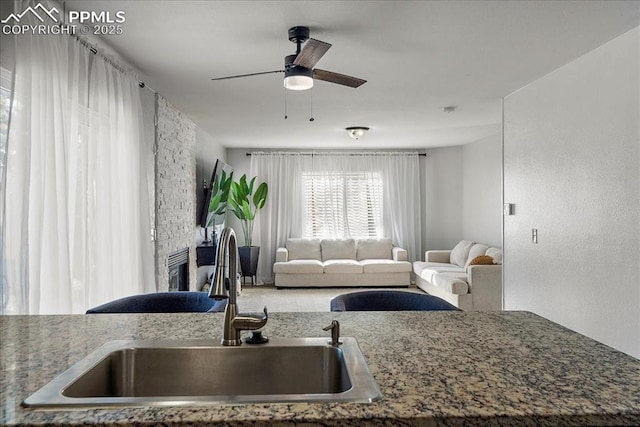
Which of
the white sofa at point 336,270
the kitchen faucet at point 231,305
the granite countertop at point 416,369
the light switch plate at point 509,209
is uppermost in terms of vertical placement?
the light switch plate at point 509,209

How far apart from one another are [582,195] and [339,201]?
17.2ft

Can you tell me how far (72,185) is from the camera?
260cm

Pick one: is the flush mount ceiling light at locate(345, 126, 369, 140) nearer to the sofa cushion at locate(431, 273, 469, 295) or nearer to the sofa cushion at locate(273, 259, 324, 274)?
the sofa cushion at locate(431, 273, 469, 295)

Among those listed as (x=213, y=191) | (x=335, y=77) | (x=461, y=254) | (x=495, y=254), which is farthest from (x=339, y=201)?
(x=335, y=77)

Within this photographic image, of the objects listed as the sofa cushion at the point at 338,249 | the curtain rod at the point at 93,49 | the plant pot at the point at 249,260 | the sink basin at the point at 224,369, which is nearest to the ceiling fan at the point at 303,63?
the curtain rod at the point at 93,49

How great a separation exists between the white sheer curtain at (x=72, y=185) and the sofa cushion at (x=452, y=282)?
352 cm

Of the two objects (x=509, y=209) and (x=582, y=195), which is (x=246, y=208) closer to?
(x=509, y=209)

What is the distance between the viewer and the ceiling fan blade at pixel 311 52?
2.52 meters

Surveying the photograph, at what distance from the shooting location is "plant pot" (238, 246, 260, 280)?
7302 millimetres

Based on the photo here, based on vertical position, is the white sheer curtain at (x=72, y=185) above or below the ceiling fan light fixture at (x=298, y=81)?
below

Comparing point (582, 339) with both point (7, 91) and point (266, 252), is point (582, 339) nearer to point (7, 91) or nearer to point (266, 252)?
point (7, 91)

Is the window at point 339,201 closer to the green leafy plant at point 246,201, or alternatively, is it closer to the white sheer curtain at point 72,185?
the green leafy plant at point 246,201

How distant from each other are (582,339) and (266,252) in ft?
22.8

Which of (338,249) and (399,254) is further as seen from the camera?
(338,249)
